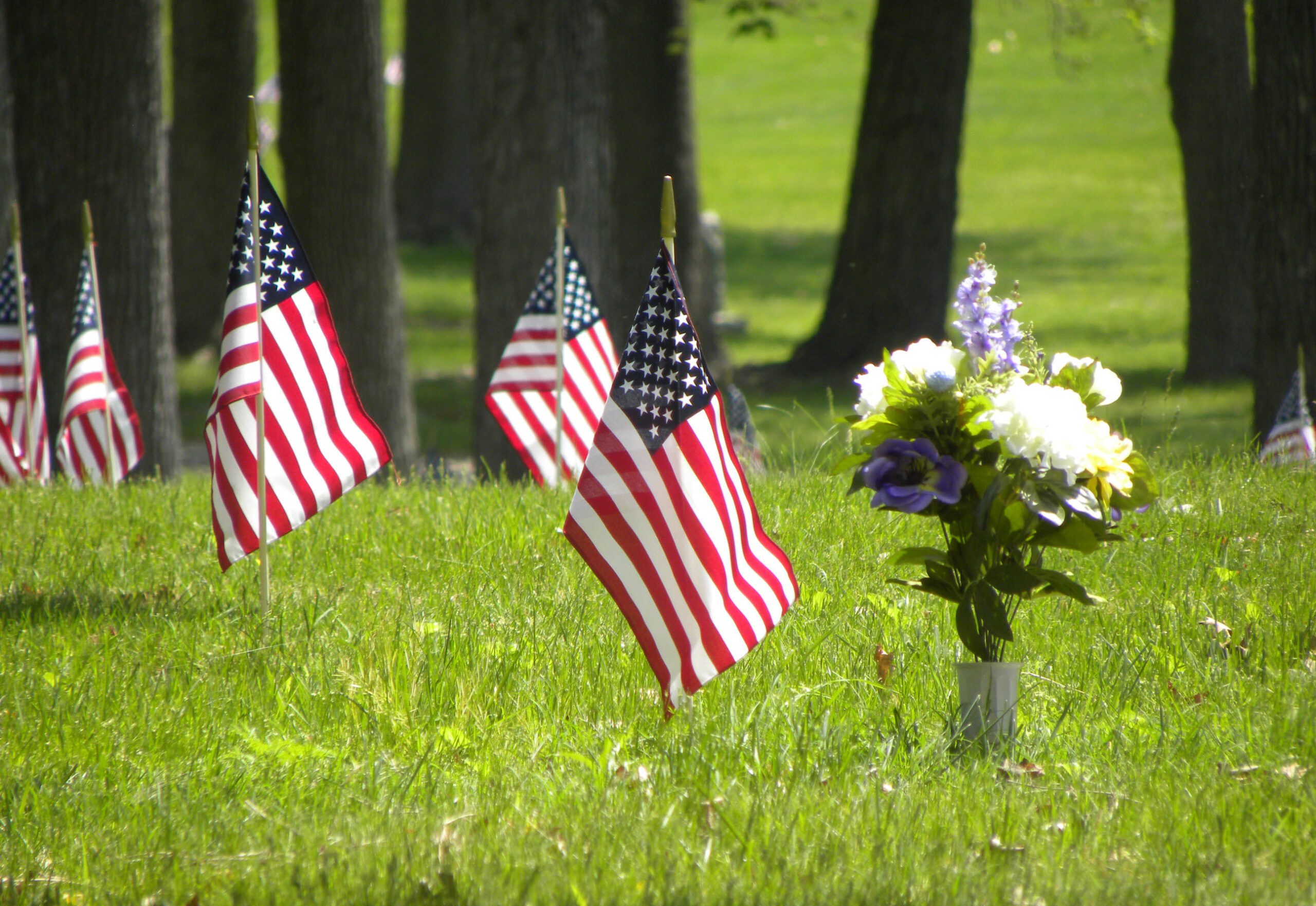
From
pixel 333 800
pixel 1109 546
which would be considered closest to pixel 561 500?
Answer: pixel 1109 546

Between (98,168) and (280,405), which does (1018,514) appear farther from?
(98,168)

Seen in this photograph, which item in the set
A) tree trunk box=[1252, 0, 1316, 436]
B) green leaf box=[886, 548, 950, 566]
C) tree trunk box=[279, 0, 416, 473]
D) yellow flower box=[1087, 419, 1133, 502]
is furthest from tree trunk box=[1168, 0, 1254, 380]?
green leaf box=[886, 548, 950, 566]

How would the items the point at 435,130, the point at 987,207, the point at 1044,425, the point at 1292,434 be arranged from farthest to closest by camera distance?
the point at 987,207, the point at 435,130, the point at 1292,434, the point at 1044,425

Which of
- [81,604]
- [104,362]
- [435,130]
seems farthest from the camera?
[435,130]

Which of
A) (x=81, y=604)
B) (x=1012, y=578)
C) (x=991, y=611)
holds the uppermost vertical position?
(x=1012, y=578)

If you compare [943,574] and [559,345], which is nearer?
[943,574]

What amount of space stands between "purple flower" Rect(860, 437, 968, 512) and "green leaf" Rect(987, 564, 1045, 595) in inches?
10.2

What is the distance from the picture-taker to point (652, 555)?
4.06 m

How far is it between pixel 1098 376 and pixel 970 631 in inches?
34.6

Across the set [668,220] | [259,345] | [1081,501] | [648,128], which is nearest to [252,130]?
[259,345]

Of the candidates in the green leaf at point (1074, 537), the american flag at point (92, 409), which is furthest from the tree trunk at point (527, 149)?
the green leaf at point (1074, 537)

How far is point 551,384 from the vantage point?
314 inches

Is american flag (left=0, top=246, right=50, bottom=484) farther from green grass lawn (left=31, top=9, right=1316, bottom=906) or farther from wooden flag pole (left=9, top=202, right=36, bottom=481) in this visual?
green grass lawn (left=31, top=9, right=1316, bottom=906)

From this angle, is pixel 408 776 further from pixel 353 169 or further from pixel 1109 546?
pixel 353 169
